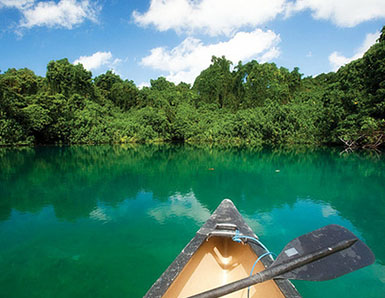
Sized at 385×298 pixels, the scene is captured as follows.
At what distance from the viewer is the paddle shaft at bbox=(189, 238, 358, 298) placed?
1.20 m

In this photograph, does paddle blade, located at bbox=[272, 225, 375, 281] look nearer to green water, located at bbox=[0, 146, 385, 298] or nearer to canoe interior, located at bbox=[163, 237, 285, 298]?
canoe interior, located at bbox=[163, 237, 285, 298]

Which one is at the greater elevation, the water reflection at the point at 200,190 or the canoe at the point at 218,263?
the canoe at the point at 218,263

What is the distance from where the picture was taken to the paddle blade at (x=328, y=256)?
4.63 ft

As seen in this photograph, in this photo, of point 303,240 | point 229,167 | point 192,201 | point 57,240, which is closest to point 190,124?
point 229,167

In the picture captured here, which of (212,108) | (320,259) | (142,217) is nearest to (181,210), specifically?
(142,217)

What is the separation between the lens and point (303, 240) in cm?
168

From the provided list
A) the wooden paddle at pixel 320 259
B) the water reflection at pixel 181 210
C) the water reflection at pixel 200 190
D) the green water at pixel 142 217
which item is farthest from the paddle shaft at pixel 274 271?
the water reflection at pixel 181 210

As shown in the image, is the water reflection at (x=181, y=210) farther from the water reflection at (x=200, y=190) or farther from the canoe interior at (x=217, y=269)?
the canoe interior at (x=217, y=269)

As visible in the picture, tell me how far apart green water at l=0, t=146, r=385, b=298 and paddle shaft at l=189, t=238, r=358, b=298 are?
1486 millimetres

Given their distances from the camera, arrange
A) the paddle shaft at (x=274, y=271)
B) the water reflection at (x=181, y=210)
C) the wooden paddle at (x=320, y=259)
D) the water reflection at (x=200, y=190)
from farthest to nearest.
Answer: the water reflection at (x=200, y=190), the water reflection at (x=181, y=210), the wooden paddle at (x=320, y=259), the paddle shaft at (x=274, y=271)

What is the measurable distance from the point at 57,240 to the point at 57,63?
87.8 feet

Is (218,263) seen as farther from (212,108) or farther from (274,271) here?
(212,108)

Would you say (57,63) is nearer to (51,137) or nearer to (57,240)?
(51,137)

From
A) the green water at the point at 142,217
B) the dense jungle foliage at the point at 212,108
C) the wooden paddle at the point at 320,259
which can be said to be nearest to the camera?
the wooden paddle at the point at 320,259
